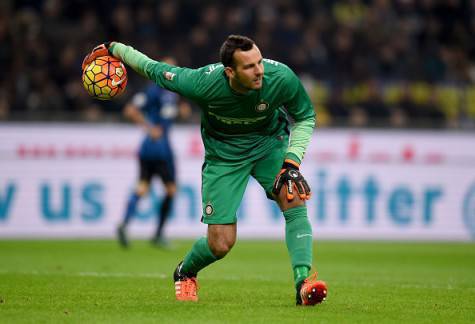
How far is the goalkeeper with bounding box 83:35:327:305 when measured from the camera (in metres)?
7.10

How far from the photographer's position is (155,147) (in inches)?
573

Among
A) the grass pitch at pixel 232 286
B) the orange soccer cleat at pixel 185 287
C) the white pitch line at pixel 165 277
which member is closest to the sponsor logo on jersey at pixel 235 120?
the orange soccer cleat at pixel 185 287

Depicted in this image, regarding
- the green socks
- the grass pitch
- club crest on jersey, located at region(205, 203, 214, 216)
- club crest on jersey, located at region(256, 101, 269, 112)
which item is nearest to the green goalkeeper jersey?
club crest on jersey, located at region(256, 101, 269, 112)

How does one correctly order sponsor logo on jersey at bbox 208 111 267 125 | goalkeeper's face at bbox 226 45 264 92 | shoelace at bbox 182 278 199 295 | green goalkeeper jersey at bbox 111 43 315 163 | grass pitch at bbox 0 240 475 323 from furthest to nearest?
shoelace at bbox 182 278 199 295 < sponsor logo on jersey at bbox 208 111 267 125 < green goalkeeper jersey at bbox 111 43 315 163 < goalkeeper's face at bbox 226 45 264 92 < grass pitch at bbox 0 240 475 323

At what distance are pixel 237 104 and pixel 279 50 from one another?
1097 centimetres

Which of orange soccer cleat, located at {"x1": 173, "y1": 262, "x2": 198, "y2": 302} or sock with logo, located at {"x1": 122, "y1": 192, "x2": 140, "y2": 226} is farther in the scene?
sock with logo, located at {"x1": 122, "y1": 192, "x2": 140, "y2": 226}

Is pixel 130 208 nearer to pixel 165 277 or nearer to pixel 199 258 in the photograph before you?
pixel 165 277

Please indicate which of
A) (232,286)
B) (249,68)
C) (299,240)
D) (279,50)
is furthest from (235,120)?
(279,50)

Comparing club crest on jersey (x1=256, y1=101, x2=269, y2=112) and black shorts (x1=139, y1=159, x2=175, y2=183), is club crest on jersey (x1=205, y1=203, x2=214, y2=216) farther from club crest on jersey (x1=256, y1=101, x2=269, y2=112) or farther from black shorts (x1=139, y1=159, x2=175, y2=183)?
black shorts (x1=139, y1=159, x2=175, y2=183)

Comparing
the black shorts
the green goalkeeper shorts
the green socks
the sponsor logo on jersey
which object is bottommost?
the green socks

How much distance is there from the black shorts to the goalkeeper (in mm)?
7020

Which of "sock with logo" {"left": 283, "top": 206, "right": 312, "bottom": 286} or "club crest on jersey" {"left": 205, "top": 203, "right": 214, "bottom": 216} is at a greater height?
"club crest on jersey" {"left": 205, "top": 203, "right": 214, "bottom": 216}

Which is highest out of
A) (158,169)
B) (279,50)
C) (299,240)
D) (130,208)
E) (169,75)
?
(279,50)

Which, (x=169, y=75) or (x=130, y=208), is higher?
(x=169, y=75)
